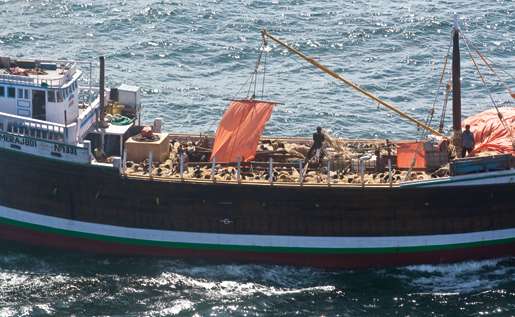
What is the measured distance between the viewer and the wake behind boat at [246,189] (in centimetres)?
5091

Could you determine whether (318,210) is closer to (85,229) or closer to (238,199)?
(238,199)

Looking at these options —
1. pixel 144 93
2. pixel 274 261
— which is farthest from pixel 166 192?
pixel 144 93

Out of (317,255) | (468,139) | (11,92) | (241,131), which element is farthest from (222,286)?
(11,92)

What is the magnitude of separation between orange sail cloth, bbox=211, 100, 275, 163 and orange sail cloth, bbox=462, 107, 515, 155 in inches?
409

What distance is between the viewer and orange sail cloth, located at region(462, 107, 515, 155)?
5228 centimetres

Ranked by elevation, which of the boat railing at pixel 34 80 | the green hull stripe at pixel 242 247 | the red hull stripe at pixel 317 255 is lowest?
the red hull stripe at pixel 317 255

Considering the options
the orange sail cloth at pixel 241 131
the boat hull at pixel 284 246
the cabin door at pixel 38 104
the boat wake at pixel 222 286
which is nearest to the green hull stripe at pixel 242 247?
the boat hull at pixel 284 246

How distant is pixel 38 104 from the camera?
2116 inches

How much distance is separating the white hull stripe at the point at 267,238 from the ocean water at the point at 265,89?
121cm

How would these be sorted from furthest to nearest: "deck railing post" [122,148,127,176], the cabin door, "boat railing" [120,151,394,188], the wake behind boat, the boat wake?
the cabin door, "deck railing post" [122,148,127,176], "boat railing" [120,151,394,188], the wake behind boat, the boat wake

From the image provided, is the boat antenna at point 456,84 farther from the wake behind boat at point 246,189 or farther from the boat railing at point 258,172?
the boat railing at point 258,172

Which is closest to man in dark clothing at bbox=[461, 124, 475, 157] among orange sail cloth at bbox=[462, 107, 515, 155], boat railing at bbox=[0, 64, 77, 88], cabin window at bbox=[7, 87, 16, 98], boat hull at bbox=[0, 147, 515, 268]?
orange sail cloth at bbox=[462, 107, 515, 155]

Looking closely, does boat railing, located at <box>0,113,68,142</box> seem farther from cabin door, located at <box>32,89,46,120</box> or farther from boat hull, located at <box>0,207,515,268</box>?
boat hull, located at <box>0,207,515,268</box>

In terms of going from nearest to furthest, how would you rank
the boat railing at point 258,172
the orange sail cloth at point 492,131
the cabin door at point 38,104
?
the boat railing at point 258,172
the orange sail cloth at point 492,131
the cabin door at point 38,104
